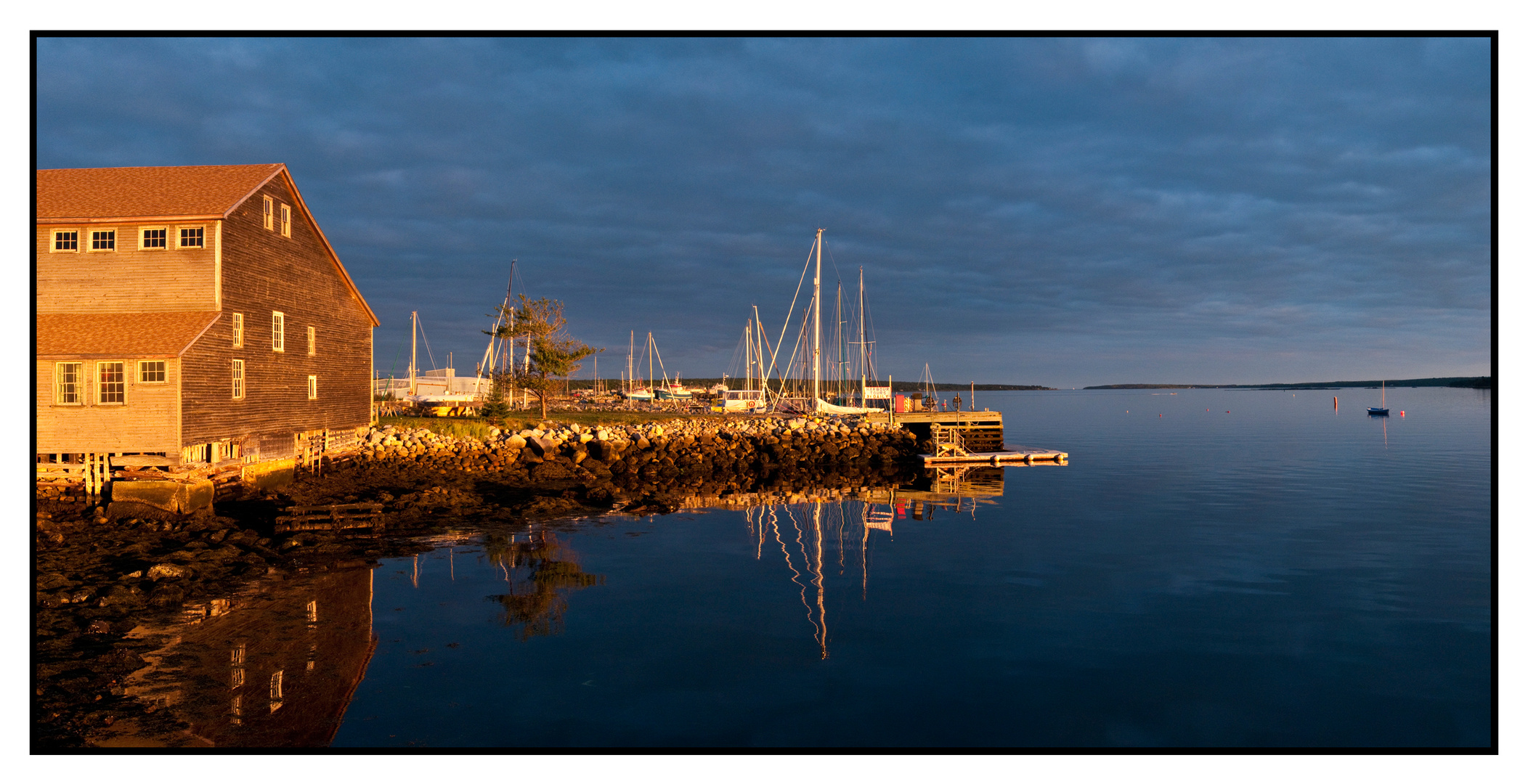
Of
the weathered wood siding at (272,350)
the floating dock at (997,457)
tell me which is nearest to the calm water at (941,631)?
the weathered wood siding at (272,350)

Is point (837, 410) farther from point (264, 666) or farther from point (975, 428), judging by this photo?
point (264, 666)

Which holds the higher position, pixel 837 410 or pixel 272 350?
pixel 272 350

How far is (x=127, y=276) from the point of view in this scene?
80.5ft

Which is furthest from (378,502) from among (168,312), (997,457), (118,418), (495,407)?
(997,457)

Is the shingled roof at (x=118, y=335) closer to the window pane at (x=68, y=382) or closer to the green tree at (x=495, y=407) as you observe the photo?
the window pane at (x=68, y=382)

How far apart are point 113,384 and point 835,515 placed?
2223cm

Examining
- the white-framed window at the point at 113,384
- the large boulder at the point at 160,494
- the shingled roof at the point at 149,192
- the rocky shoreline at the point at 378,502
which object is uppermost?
the shingled roof at the point at 149,192

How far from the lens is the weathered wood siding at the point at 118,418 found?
2275 cm

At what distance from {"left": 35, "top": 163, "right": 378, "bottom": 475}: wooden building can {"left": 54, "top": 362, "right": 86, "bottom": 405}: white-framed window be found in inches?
1.5

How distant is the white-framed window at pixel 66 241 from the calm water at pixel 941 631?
1558 cm

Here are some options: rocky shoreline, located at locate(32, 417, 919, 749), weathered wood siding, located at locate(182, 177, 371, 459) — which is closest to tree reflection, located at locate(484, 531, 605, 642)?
rocky shoreline, located at locate(32, 417, 919, 749)

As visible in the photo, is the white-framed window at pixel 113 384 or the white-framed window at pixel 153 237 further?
the white-framed window at pixel 153 237

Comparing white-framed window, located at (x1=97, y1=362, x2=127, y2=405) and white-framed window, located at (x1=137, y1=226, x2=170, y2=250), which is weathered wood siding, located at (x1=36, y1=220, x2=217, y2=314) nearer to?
white-framed window, located at (x1=137, y1=226, x2=170, y2=250)

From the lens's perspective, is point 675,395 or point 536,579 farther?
point 675,395
